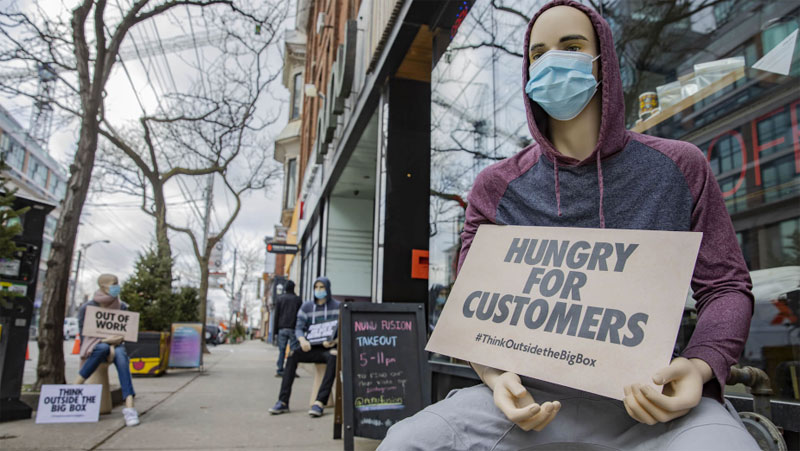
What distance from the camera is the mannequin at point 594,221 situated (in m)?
1.15

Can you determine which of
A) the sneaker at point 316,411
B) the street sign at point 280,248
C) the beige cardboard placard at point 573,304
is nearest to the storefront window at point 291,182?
the street sign at point 280,248

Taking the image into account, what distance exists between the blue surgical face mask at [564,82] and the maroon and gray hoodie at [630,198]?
53 mm

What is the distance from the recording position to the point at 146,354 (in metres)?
10.9

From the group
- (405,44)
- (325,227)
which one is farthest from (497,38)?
(325,227)

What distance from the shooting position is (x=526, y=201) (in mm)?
1627

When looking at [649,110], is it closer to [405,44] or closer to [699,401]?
[699,401]

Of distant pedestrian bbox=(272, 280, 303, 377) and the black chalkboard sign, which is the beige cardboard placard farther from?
distant pedestrian bbox=(272, 280, 303, 377)

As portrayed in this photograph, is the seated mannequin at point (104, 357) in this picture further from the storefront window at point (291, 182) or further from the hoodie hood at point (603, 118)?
the storefront window at point (291, 182)

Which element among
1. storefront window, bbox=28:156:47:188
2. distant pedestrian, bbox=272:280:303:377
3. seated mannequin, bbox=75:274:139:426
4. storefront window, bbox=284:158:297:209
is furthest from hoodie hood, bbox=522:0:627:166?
storefront window, bbox=28:156:47:188

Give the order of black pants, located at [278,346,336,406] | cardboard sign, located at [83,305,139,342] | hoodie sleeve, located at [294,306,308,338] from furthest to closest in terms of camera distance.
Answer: hoodie sleeve, located at [294,306,308,338]
black pants, located at [278,346,336,406]
cardboard sign, located at [83,305,139,342]

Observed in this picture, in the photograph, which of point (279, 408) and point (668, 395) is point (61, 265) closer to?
point (279, 408)

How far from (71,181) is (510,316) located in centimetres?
779

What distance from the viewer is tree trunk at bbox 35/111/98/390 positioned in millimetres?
6859

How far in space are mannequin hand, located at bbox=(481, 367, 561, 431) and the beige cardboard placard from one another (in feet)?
0.13
